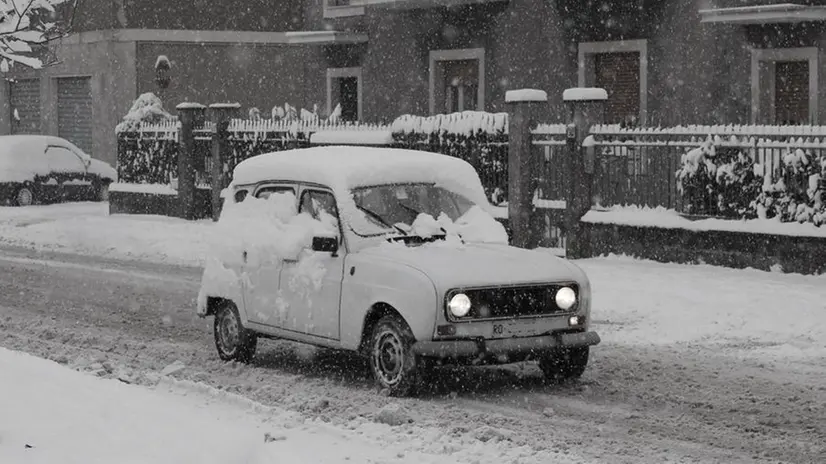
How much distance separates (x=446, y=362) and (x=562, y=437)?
4.51 feet

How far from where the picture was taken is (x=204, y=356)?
11.8m

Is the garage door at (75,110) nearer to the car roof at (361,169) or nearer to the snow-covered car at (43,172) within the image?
the snow-covered car at (43,172)

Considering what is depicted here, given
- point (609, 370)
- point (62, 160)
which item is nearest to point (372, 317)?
point (609, 370)

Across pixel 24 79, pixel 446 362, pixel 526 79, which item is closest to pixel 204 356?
pixel 446 362

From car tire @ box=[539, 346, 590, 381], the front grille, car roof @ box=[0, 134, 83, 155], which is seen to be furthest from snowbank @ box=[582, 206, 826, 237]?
car roof @ box=[0, 134, 83, 155]

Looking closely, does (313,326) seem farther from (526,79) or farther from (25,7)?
(526,79)

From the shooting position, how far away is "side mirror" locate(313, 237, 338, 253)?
1022 centimetres

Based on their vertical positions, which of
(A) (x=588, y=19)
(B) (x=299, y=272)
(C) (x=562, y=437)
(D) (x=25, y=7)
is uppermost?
(A) (x=588, y=19)

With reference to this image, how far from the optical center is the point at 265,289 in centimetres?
1113

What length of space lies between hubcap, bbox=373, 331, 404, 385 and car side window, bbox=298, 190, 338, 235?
1047 mm

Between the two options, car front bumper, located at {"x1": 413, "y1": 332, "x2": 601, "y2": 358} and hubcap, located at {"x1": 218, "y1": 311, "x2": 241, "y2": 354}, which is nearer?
car front bumper, located at {"x1": 413, "y1": 332, "x2": 601, "y2": 358}

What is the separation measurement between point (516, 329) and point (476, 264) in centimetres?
55

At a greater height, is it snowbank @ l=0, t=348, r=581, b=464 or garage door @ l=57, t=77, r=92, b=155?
garage door @ l=57, t=77, r=92, b=155

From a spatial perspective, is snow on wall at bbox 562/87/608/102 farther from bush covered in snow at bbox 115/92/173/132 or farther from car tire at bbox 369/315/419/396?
bush covered in snow at bbox 115/92/173/132
